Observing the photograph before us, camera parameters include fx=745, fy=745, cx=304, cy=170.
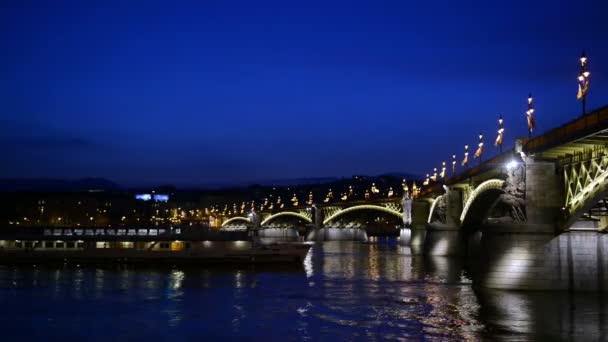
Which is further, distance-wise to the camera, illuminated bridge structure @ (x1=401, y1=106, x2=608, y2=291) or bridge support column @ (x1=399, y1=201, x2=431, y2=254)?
bridge support column @ (x1=399, y1=201, x2=431, y2=254)

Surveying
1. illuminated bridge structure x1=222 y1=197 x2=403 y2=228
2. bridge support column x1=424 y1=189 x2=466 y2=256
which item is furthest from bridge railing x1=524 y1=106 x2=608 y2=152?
illuminated bridge structure x1=222 y1=197 x2=403 y2=228

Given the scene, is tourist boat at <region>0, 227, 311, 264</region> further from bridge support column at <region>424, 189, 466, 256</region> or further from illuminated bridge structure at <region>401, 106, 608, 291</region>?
illuminated bridge structure at <region>401, 106, 608, 291</region>

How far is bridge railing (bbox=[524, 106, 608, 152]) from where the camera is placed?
33438 millimetres

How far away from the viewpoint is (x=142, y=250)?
70.0m

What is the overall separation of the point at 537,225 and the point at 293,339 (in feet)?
57.0

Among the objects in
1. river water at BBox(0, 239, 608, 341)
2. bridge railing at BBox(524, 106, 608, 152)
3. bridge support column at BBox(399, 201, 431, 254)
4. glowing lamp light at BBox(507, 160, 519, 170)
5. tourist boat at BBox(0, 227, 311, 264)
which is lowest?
river water at BBox(0, 239, 608, 341)

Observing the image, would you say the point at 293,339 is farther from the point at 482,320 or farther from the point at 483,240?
the point at 483,240

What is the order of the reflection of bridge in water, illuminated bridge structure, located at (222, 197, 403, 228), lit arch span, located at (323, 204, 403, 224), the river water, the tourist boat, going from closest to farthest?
the river water, the reflection of bridge in water, the tourist boat, lit arch span, located at (323, 204, 403, 224), illuminated bridge structure, located at (222, 197, 403, 228)

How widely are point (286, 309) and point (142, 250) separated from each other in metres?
35.5

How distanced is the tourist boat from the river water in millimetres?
12338

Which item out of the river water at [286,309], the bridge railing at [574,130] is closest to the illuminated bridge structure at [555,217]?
the bridge railing at [574,130]

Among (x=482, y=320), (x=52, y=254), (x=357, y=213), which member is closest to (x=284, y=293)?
(x=482, y=320)

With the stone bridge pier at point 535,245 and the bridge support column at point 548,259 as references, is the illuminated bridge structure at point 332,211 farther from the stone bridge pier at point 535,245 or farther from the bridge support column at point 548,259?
the bridge support column at point 548,259

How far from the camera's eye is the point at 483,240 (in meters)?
43.8
